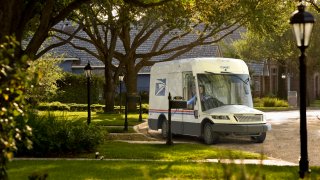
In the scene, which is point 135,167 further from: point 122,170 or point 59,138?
A: point 59,138

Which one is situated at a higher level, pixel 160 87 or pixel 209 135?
pixel 160 87

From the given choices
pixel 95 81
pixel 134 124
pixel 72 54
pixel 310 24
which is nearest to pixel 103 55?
pixel 95 81

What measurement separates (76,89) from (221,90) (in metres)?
27.7

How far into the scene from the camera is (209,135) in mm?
18828

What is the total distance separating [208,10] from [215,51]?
102 ft

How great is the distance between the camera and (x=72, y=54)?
179 feet

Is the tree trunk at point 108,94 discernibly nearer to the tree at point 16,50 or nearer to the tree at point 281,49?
the tree at point 16,50

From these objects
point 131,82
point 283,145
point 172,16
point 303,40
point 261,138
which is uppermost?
point 172,16

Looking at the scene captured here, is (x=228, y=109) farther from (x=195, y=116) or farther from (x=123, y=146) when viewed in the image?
(x=123, y=146)

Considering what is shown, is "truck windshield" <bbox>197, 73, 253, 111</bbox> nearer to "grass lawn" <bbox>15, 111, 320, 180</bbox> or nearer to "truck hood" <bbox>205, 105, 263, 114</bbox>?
"truck hood" <bbox>205, 105, 263, 114</bbox>

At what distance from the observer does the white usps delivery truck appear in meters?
18.6

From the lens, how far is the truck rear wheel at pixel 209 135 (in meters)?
18.7

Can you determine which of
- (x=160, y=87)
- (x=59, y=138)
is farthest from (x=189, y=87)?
(x=59, y=138)

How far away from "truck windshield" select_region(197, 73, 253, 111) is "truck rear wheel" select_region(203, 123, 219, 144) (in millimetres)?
683
